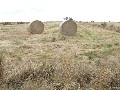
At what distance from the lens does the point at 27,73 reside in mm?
9594

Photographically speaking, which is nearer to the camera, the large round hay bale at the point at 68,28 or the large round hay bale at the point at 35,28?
the large round hay bale at the point at 68,28

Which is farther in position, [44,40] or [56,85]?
[44,40]

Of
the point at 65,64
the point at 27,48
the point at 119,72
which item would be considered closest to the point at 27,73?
the point at 65,64

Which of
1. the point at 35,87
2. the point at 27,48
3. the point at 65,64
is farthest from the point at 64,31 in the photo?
the point at 35,87

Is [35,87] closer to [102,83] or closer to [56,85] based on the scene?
[56,85]

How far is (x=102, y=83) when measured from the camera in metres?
8.48

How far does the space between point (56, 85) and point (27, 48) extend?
9236 mm

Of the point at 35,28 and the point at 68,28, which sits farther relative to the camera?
the point at 35,28

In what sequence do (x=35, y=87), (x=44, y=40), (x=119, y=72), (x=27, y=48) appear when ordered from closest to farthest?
1. (x=35, y=87)
2. (x=119, y=72)
3. (x=27, y=48)
4. (x=44, y=40)

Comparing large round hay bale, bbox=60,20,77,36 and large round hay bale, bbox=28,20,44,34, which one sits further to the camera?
large round hay bale, bbox=28,20,44,34

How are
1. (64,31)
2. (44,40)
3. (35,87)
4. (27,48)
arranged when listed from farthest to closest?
(64,31) → (44,40) → (27,48) → (35,87)

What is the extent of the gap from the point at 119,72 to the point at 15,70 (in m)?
2.79

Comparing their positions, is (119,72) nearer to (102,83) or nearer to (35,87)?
(102,83)

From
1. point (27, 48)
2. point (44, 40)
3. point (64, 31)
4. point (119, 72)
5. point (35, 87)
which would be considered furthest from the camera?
point (64, 31)
